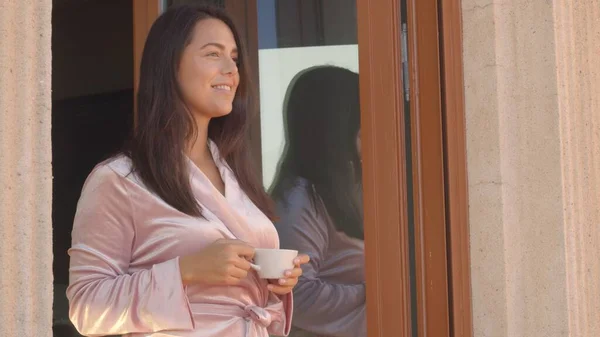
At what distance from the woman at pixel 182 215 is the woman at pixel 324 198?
826 millimetres

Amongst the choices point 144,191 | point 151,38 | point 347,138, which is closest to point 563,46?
point 347,138

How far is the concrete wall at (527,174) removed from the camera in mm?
3596

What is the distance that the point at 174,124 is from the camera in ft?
9.04

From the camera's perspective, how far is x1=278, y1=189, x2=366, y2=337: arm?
3.74 m

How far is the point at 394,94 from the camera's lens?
3.58m

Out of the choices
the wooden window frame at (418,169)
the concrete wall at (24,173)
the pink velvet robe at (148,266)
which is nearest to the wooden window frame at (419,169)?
the wooden window frame at (418,169)

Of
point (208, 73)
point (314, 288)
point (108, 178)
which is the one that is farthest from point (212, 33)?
point (314, 288)

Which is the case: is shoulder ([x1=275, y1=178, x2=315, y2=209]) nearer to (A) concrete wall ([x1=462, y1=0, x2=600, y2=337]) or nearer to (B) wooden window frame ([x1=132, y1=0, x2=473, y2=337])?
(B) wooden window frame ([x1=132, y1=0, x2=473, y2=337])

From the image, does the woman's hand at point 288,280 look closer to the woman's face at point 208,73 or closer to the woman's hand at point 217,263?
the woman's hand at point 217,263

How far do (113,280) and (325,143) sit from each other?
150 centimetres

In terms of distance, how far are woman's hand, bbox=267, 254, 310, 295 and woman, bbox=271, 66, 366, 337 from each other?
0.98m

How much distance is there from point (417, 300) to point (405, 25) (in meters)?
0.84

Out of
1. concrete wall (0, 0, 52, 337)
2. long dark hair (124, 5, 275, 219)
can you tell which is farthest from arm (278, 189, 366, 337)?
concrete wall (0, 0, 52, 337)

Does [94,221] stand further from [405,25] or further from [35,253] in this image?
[405,25]
